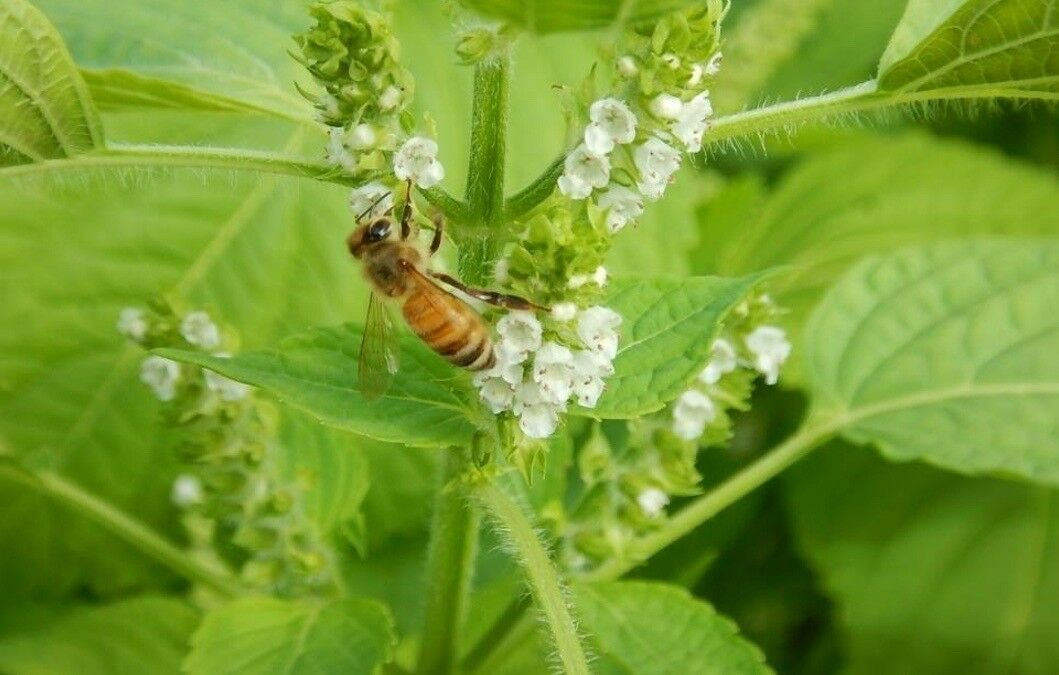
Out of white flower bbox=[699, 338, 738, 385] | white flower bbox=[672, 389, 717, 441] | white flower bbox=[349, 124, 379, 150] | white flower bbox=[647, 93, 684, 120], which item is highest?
white flower bbox=[349, 124, 379, 150]

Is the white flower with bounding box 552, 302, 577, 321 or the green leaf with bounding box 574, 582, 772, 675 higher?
the white flower with bounding box 552, 302, 577, 321

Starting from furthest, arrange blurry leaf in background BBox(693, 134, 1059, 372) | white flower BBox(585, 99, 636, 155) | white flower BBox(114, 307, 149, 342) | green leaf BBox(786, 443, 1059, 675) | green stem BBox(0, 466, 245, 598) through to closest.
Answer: blurry leaf in background BBox(693, 134, 1059, 372) → green leaf BBox(786, 443, 1059, 675) → green stem BBox(0, 466, 245, 598) → white flower BBox(114, 307, 149, 342) → white flower BBox(585, 99, 636, 155)

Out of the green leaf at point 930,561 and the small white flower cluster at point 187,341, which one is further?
the green leaf at point 930,561

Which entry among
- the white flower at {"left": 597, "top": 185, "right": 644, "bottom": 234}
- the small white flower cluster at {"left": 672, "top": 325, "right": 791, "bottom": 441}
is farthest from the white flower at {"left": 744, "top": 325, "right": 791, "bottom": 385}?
the white flower at {"left": 597, "top": 185, "right": 644, "bottom": 234}

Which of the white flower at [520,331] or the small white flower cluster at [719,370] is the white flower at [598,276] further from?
the small white flower cluster at [719,370]

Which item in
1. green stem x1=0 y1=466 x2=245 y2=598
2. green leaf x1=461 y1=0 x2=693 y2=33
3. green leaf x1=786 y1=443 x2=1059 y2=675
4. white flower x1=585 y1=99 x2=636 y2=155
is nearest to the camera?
green leaf x1=461 y1=0 x2=693 y2=33

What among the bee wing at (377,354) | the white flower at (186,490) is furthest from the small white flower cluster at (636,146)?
the white flower at (186,490)

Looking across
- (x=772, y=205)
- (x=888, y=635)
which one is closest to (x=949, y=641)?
(x=888, y=635)

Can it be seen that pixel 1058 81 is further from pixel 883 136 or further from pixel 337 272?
pixel 883 136

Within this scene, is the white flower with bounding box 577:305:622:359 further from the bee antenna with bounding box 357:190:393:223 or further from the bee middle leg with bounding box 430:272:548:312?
the bee antenna with bounding box 357:190:393:223
